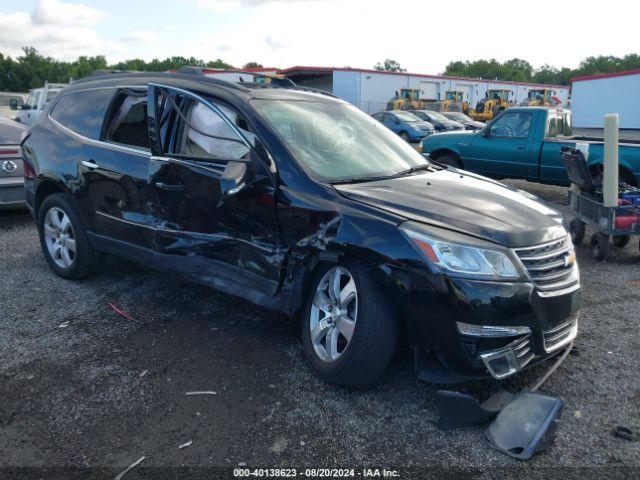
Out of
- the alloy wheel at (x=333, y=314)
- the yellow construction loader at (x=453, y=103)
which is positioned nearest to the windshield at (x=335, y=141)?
the alloy wheel at (x=333, y=314)

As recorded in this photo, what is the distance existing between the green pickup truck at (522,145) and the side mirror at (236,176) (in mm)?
6688

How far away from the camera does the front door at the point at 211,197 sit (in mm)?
3744

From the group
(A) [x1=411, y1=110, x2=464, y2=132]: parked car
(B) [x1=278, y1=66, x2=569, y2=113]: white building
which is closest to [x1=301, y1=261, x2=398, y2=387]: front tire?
(A) [x1=411, y1=110, x2=464, y2=132]: parked car

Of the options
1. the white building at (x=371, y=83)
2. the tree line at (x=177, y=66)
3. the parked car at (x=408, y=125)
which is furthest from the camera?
the tree line at (x=177, y=66)

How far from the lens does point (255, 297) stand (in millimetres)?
3803

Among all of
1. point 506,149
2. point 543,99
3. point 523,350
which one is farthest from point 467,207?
point 543,99

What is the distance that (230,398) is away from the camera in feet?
10.9

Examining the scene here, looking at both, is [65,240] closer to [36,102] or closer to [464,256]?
[464,256]

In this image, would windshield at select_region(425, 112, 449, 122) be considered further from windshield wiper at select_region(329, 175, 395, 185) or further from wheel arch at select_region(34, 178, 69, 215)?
windshield wiper at select_region(329, 175, 395, 185)

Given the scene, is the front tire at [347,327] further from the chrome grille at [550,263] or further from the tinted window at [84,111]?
the tinted window at [84,111]

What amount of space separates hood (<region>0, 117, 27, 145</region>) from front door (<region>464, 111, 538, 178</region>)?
7.64m

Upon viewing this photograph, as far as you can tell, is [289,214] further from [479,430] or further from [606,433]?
[606,433]

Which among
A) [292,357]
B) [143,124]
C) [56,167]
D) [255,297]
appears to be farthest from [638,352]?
[56,167]

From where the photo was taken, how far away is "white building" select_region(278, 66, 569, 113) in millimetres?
40781
